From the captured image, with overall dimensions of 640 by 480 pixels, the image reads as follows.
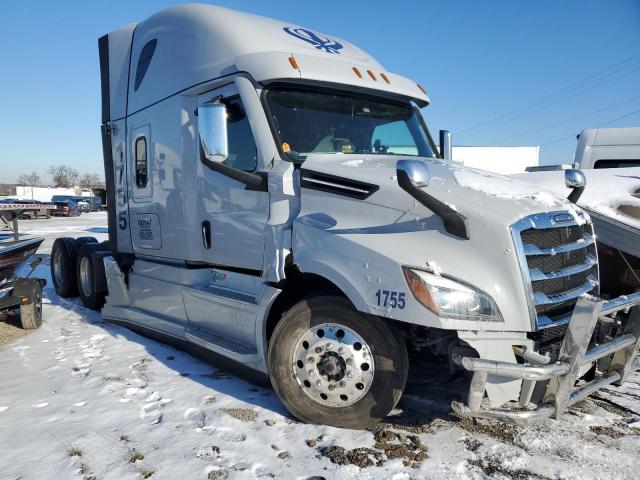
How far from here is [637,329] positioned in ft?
11.5

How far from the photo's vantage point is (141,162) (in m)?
5.86

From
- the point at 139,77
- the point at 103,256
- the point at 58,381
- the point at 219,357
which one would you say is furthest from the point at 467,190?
the point at 103,256

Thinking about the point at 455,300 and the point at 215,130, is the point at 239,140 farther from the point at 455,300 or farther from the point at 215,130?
the point at 455,300

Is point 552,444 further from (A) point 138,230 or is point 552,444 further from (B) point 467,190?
(A) point 138,230

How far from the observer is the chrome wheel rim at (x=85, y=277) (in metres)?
7.55

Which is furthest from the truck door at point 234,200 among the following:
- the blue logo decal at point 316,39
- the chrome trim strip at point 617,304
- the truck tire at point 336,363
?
the chrome trim strip at point 617,304

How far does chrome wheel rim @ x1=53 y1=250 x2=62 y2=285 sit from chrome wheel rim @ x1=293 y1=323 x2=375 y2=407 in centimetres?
626

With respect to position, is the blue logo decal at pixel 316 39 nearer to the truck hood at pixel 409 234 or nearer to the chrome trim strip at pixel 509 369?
the truck hood at pixel 409 234

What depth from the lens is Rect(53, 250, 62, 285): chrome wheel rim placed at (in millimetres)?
8308

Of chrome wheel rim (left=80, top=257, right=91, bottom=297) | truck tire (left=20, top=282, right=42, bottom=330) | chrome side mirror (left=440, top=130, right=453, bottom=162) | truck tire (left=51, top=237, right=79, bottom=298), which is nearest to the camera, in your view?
chrome side mirror (left=440, top=130, right=453, bottom=162)

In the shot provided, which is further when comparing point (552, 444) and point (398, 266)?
point (552, 444)

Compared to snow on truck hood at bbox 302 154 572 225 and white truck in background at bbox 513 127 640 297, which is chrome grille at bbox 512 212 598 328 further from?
white truck in background at bbox 513 127 640 297

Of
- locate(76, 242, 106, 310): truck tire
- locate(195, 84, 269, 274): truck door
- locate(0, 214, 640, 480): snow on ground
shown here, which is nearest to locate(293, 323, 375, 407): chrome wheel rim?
locate(0, 214, 640, 480): snow on ground

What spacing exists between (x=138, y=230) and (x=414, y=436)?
13.4 ft
